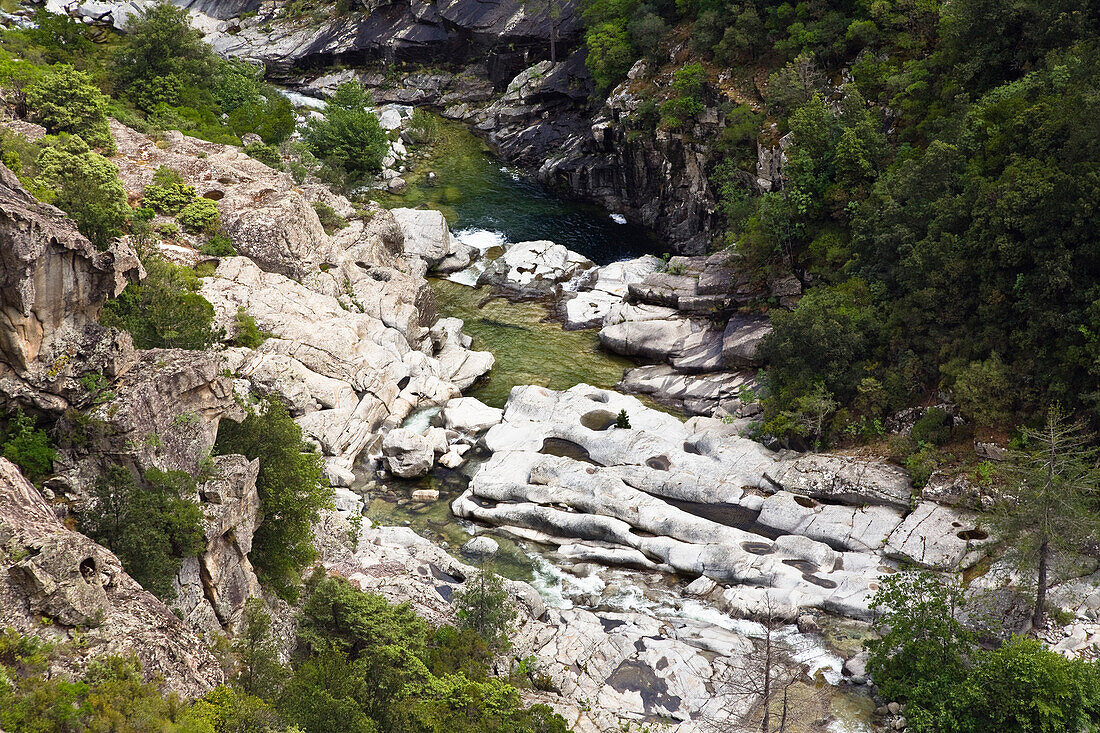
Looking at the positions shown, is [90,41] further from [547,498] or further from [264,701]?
[264,701]

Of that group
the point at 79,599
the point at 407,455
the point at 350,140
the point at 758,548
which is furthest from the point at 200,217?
the point at 758,548

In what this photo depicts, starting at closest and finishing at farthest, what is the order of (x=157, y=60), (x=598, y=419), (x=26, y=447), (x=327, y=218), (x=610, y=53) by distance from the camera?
(x=26, y=447), (x=598, y=419), (x=327, y=218), (x=157, y=60), (x=610, y=53)

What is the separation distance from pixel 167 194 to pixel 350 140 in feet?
92.8

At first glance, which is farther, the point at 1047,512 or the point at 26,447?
the point at 1047,512

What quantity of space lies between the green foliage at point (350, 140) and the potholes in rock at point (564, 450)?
3940 centimetres

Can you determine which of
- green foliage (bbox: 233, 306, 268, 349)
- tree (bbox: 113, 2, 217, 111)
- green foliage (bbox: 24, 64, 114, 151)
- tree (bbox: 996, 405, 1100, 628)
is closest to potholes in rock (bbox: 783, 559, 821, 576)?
tree (bbox: 996, 405, 1100, 628)

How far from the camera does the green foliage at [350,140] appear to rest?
73625 mm

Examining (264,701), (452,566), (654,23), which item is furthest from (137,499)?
(654,23)

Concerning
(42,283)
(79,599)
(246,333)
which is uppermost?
(42,283)

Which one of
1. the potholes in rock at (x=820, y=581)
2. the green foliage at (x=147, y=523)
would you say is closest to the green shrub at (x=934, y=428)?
the potholes in rock at (x=820, y=581)

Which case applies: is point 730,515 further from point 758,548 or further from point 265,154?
point 265,154

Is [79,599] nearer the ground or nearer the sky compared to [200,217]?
nearer the ground

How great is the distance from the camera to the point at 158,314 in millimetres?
33406

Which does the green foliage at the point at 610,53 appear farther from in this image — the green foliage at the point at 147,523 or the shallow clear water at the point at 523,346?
the green foliage at the point at 147,523
